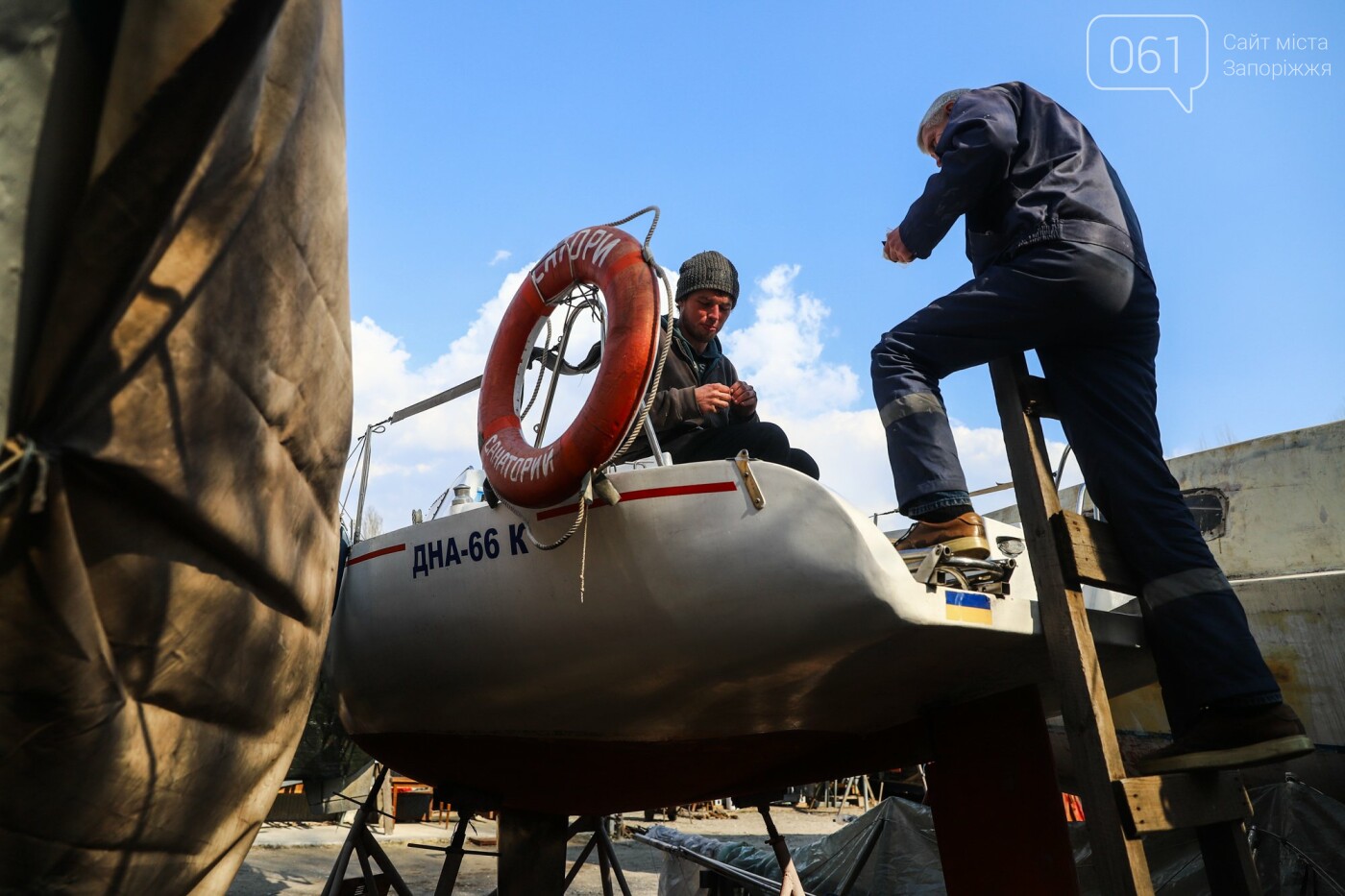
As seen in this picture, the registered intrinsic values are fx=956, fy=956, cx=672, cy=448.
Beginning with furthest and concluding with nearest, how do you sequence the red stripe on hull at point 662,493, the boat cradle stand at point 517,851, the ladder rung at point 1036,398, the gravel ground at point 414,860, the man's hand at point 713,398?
the gravel ground at point 414,860, the boat cradle stand at point 517,851, the man's hand at point 713,398, the ladder rung at point 1036,398, the red stripe on hull at point 662,493

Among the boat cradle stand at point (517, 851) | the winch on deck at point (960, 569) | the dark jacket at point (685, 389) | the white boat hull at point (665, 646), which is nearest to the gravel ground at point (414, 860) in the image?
the boat cradle stand at point (517, 851)

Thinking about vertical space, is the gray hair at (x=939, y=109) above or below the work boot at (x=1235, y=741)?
above

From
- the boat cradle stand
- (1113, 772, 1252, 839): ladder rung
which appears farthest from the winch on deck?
the boat cradle stand

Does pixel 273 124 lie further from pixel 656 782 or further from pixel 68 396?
pixel 656 782

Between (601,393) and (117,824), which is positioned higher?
(601,393)

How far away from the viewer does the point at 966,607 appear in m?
2.45

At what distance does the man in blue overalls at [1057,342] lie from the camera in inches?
97.6

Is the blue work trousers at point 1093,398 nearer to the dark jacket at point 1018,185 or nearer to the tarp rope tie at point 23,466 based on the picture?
the dark jacket at point 1018,185

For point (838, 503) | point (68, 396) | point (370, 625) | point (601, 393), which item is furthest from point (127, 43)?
point (370, 625)

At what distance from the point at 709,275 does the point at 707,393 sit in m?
0.69

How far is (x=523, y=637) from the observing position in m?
2.82

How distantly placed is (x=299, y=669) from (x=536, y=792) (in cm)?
191

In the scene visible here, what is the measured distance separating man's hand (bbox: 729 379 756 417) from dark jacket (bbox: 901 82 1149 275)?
83 centimetres

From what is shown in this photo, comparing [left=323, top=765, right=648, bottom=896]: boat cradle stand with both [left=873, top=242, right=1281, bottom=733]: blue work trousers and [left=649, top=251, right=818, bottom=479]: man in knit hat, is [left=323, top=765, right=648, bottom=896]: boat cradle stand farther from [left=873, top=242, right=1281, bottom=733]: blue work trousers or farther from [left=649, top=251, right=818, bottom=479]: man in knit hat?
[left=873, top=242, right=1281, bottom=733]: blue work trousers
